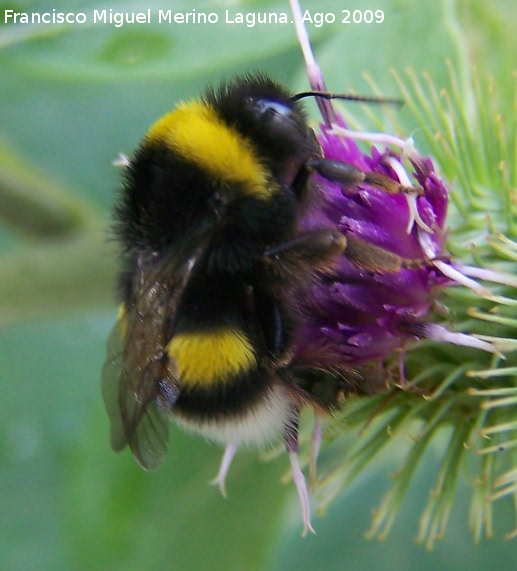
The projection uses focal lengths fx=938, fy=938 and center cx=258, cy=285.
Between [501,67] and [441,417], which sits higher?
[501,67]

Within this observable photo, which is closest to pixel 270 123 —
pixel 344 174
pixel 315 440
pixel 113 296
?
pixel 344 174

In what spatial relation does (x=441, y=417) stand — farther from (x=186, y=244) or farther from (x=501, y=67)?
(x=501, y=67)

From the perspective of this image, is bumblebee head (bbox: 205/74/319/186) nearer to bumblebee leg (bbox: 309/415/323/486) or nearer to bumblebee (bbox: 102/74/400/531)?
bumblebee (bbox: 102/74/400/531)

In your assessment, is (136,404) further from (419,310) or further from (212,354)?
(419,310)

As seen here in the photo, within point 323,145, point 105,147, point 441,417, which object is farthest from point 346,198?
point 105,147

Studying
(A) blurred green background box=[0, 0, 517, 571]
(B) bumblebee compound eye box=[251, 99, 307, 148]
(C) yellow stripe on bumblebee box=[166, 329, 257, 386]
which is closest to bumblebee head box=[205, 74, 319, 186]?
(B) bumblebee compound eye box=[251, 99, 307, 148]

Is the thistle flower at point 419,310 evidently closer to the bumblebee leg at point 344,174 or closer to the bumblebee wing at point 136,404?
the bumblebee leg at point 344,174
